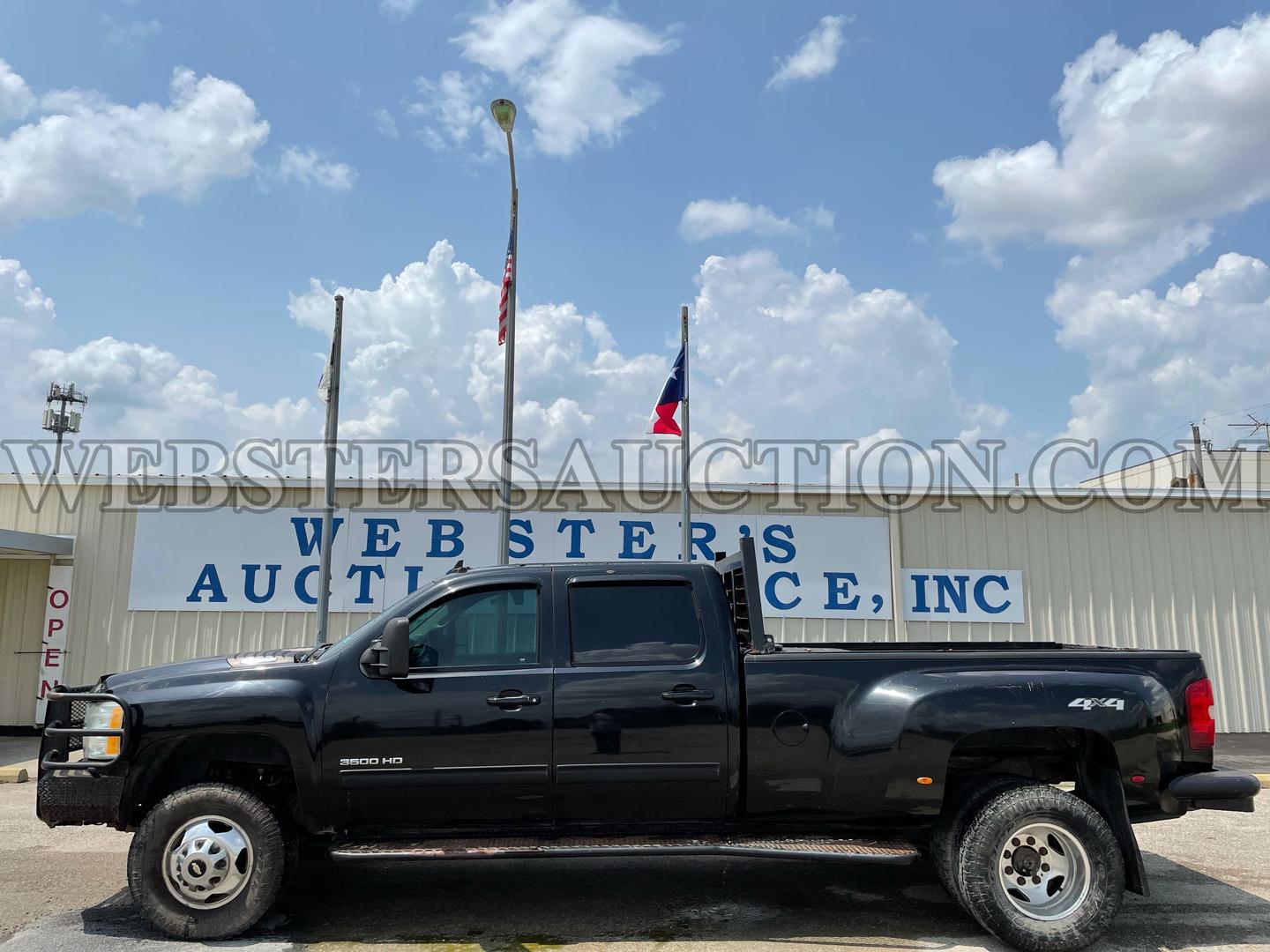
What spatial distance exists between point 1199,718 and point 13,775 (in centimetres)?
1072

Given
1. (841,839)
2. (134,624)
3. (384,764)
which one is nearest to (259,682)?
(384,764)

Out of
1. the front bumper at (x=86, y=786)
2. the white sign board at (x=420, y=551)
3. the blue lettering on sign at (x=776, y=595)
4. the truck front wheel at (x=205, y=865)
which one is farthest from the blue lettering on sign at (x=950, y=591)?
the front bumper at (x=86, y=786)

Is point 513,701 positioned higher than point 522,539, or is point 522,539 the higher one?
point 522,539

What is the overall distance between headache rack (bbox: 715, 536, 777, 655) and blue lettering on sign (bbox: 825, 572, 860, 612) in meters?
7.39

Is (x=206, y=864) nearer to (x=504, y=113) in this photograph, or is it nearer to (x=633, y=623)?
(x=633, y=623)

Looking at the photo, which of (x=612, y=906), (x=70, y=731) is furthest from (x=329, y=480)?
(x=612, y=906)

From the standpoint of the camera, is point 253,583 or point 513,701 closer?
point 513,701

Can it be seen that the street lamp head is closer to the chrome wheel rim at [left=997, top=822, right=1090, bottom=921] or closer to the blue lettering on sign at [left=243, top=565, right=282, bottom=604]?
the blue lettering on sign at [left=243, top=565, right=282, bottom=604]

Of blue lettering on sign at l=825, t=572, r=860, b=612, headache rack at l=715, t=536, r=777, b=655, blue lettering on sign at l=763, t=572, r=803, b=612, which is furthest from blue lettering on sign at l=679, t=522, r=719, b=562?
headache rack at l=715, t=536, r=777, b=655

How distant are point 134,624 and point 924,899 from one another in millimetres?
10945

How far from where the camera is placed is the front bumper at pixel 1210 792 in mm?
4902

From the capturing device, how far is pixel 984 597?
42.1 ft

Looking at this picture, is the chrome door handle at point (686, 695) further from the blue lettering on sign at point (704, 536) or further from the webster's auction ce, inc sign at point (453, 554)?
the blue lettering on sign at point (704, 536)

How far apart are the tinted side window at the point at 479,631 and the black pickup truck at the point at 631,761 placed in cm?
2
